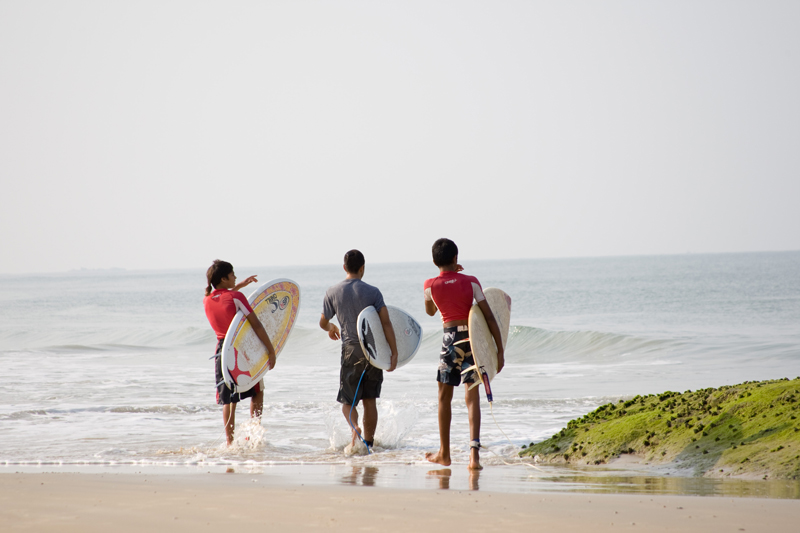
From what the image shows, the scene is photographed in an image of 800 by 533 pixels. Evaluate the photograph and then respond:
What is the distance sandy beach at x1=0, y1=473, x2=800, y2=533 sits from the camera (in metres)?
3.47

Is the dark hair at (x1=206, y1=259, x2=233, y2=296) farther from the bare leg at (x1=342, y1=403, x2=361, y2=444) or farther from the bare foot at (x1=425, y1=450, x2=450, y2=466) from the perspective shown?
the bare foot at (x1=425, y1=450, x2=450, y2=466)

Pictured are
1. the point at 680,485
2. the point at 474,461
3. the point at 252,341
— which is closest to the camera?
the point at 680,485

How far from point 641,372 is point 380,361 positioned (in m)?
9.42

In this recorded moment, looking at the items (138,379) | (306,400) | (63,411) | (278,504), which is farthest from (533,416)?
(138,379)

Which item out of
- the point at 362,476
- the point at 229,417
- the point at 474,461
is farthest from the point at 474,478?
the point at 229,417

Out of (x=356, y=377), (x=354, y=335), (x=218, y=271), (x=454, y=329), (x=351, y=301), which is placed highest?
(x=218, y=271)

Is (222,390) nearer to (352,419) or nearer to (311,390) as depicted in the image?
(352,419)

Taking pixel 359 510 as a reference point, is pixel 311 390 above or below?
below

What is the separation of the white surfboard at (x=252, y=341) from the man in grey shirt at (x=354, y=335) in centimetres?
68

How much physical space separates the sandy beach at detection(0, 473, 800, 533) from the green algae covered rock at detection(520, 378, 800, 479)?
2.81 feet

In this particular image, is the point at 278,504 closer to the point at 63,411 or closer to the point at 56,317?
the point at 63,411

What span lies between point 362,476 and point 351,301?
166 cm

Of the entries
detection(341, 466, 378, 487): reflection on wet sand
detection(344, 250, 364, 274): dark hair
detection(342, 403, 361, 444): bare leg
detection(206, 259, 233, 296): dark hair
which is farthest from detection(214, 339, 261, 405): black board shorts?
detection(341, 466, 378, 487): reflection on wet sand

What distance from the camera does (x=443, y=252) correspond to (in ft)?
18.6
